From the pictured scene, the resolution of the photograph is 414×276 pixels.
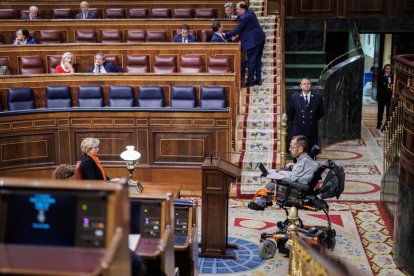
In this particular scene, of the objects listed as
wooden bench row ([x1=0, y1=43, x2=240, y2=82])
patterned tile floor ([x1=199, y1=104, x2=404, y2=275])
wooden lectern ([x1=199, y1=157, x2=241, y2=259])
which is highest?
wooden bench row ([x1=0, y1=43, x2=240, y2=82])

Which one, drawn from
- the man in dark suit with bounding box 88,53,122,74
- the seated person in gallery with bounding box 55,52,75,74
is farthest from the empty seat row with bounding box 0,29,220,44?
the seated person in gallery with bounding box 55,52,75,74

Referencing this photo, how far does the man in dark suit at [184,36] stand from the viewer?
941cm

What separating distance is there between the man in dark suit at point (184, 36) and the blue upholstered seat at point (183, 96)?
1.62 m

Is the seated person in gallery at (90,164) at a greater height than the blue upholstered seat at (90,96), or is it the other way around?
the blue upholstered seat at (90,96)

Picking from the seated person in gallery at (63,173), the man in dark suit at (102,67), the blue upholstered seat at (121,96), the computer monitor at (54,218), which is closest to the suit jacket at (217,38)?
the man in dark suit at (102,67)

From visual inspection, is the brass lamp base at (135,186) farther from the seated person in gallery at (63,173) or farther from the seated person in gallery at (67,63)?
the seated person in gallery at (67,63)

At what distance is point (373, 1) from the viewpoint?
12.0 meters

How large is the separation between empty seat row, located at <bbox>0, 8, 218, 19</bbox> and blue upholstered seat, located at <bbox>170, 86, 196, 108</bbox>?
3.46m

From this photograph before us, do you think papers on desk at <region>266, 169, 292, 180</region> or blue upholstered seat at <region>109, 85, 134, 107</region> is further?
blue upholstered seat at <region>109, 85, 134, 107</region>

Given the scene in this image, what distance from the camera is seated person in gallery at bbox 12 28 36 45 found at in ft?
30.6

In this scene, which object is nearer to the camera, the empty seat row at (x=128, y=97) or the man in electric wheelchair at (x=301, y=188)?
the man in electric wheelchair at (x=301, y=188)

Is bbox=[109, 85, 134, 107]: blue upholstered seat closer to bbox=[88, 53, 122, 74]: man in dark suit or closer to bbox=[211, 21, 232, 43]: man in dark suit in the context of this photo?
bbox=[88, 53, 122, 74]: man in dark suit

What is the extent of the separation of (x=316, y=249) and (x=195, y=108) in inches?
190

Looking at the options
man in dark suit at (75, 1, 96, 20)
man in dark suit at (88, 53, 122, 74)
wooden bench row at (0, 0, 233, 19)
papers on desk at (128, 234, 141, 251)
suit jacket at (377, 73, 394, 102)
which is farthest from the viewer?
wooden bench row at (0, 0, 233, 19)
